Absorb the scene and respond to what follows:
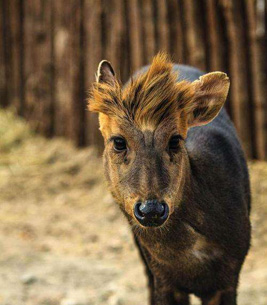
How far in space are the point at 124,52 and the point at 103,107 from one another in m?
5.13

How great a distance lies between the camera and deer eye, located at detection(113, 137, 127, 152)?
4.61 m

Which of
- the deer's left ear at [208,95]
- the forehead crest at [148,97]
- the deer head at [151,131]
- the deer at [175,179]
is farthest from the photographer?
the deer's left ear at [208,95]

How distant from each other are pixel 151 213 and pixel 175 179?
0.40 meters

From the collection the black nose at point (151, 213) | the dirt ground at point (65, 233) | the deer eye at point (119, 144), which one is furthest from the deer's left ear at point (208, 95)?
the dirt ground at point (65, 233)

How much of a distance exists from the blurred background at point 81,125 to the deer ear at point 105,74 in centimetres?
234

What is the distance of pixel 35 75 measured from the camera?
11047 mm

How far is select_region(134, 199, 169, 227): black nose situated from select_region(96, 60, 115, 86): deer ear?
110cm

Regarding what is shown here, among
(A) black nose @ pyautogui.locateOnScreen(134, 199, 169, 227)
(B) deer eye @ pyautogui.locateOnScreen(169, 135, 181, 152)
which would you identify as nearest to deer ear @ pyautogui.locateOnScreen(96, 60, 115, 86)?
(B) deer eye @ pyautogui.locateOnScreen(169, 135, 181, 152)

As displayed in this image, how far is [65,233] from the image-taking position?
845 centimetres

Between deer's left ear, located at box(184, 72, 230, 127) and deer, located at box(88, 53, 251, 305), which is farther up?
deer's left ear, located at box(184, 72, 230, 127)

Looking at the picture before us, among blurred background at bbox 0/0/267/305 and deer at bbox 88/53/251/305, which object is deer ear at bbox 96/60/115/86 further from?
blurred background at bbox 0/0/267/305

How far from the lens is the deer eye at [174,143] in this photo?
4564 mm

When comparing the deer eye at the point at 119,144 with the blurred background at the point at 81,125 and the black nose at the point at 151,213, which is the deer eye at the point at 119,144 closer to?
the black nose at the point at 151,213

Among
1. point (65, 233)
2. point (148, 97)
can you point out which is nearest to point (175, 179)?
point (148, 97)
